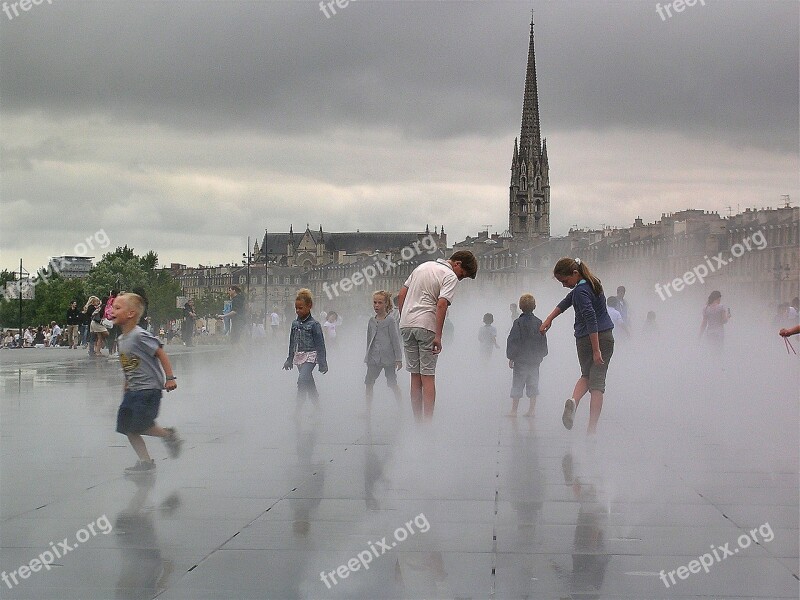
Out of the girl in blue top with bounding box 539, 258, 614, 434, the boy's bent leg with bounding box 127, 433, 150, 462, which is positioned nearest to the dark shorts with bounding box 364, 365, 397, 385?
the girl in blue top with bounding box 539, 258, 614, 434

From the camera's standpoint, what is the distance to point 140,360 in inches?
433

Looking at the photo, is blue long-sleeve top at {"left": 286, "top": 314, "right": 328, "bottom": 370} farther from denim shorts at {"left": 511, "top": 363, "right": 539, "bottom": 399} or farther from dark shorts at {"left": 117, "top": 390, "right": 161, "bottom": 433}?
dark shorts at {"left": 117, "top": 390, "right": 161, "bottom": 433}

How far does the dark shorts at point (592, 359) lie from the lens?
1339 centimetres

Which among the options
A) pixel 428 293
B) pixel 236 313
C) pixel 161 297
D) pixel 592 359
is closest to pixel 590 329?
pixel 592 359

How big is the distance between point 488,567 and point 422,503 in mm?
2041

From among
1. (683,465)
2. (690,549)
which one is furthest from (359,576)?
(683,465)

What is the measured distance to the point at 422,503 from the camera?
8805 mm

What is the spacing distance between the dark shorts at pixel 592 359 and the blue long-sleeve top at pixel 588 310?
7cm

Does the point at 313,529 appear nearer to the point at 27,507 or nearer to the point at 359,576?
the point at 359,576

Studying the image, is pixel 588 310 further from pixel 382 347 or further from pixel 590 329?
pixel 382 347

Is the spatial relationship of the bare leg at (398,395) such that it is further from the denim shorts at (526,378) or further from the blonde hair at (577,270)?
the blonde hair at (577,270)

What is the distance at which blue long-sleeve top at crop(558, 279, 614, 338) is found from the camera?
13.3 m

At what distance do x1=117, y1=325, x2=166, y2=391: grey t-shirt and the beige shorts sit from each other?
231cm

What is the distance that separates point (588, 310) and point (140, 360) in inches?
178
